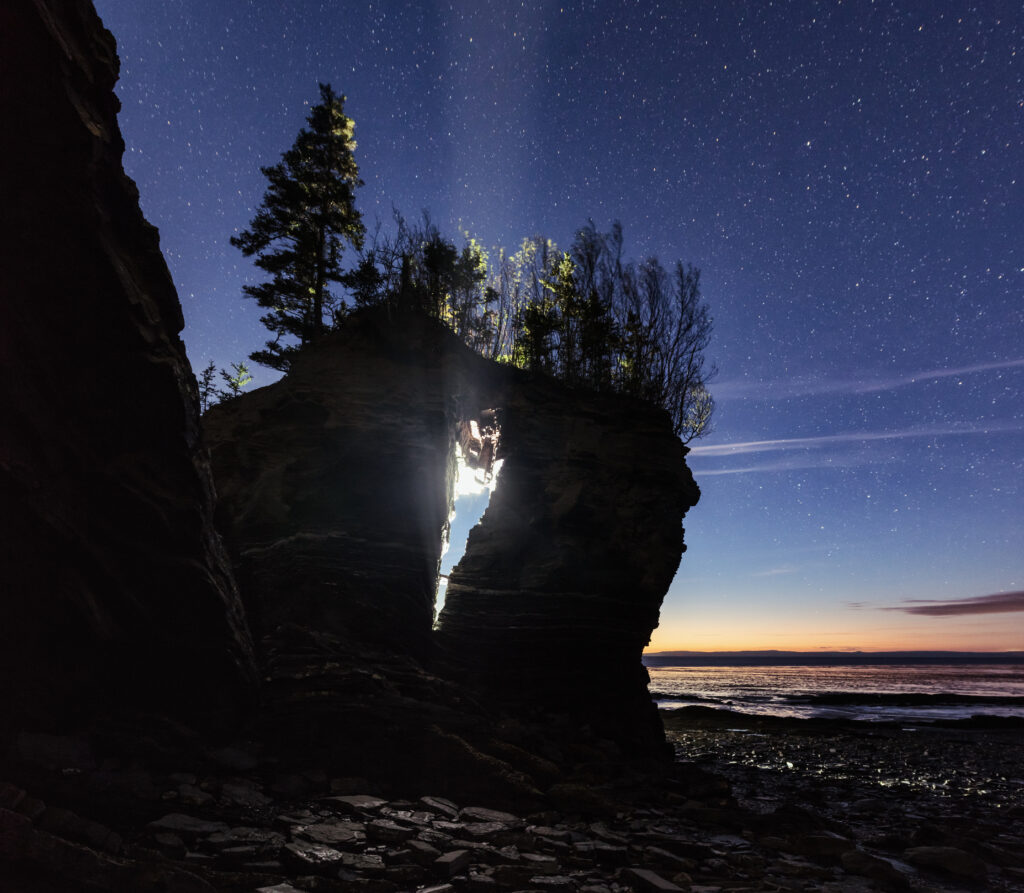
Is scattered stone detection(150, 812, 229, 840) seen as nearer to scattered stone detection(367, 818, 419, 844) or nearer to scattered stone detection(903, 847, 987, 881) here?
scattered stone detection(367, 818, 419, 844)

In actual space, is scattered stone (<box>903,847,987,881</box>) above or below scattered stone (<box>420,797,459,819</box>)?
below

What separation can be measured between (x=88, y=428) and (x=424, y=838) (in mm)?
6016

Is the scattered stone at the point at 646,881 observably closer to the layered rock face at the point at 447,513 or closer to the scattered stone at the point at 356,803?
the scattered stone at the point at 356,803

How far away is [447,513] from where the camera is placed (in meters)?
15.3

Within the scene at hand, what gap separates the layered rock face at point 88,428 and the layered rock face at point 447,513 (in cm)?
269

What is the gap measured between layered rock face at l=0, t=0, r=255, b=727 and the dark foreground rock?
3.79ft

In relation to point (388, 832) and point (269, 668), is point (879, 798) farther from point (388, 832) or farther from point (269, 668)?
point (269, 668)

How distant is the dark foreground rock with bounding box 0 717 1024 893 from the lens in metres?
4.02

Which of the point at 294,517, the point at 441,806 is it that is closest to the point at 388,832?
the point at 441,806

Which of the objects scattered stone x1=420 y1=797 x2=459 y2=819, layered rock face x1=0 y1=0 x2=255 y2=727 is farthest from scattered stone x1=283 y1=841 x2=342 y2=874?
layered rock face x1=0 y1=0 x2=255 y2=727

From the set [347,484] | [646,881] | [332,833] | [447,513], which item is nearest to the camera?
[646,881]

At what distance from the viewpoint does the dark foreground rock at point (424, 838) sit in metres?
4.02

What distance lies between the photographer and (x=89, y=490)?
5969mm

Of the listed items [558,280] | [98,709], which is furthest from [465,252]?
[98,709]
